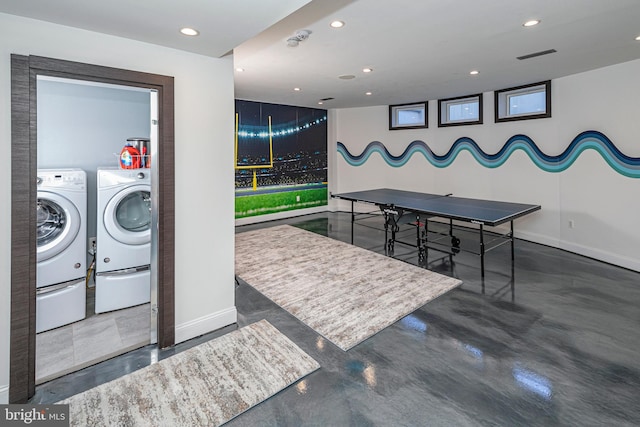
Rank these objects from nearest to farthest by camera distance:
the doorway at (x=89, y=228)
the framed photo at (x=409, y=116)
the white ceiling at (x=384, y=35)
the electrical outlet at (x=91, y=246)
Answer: the white ceiling at (x=384, y=35)
the doorway at (x=89, y=228)
the electrical outlet at (x=91, y=246)
the framed photo at (x=409, y=116)

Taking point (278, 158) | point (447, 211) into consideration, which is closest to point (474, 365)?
point (447, 211)

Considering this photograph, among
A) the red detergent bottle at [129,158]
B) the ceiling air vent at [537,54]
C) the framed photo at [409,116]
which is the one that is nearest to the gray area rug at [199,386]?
the red detergent bottle at [129,158]

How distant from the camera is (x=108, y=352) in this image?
2508 mm

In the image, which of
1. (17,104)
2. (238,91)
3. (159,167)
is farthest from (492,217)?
(238,91)

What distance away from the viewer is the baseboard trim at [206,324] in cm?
263

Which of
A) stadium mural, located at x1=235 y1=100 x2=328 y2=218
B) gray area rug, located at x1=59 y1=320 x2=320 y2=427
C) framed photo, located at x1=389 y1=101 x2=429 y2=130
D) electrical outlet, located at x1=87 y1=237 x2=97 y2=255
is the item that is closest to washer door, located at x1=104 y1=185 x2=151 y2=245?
electrical outlet, located at x1=87 y1=237 x2=97 y2=255

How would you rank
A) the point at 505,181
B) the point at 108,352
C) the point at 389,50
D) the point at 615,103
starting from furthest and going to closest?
the point at 505,181
the point at 615,103
the point at 389,50
the point at 108,352

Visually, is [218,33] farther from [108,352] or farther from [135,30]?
[108,352]

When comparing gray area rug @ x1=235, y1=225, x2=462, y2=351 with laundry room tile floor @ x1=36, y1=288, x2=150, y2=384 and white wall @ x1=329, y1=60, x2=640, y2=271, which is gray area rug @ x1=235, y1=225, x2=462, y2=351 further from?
white wall @ x1=329, y1=60, x2=640, y2=271

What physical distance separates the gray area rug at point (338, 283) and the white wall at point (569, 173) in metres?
2.53

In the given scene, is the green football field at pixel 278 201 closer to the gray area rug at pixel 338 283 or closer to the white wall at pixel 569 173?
the gray area rug at pixel 338 283

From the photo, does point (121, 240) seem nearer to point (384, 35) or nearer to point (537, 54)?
point (384, 35)

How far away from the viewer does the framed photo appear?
23.8 ft

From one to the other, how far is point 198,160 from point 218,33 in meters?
0.95
